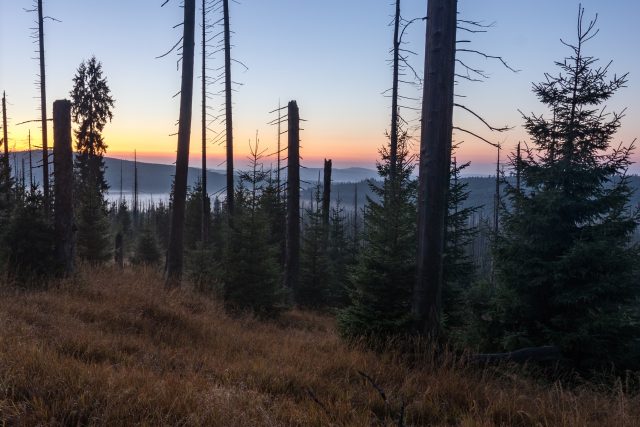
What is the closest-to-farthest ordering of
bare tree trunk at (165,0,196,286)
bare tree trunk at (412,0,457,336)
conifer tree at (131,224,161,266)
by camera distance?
bare tree trunk at (412,0,457,336), bare tree trunk at (165,0,196,286), conifer tree at (131,224,161,266)

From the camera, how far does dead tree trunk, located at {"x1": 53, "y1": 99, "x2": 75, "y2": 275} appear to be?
9.61m

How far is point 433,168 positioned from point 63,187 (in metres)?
8.49

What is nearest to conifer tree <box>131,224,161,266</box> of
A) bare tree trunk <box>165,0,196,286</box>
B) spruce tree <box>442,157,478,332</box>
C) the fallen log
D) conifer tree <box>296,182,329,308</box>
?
conifer tree <box>296,182,329,308</box>

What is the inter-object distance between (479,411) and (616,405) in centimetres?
143

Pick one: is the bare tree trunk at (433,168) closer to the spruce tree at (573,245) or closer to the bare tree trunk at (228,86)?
the spruce tree at (573,245)

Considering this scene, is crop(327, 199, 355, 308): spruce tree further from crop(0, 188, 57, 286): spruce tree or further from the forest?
crop(0, 188, 57, 286): spruce tree

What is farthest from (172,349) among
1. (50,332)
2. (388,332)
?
(388,332)

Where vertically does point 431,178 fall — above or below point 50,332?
above

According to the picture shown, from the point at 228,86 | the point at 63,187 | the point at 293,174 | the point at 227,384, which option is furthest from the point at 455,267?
the point at 228,86

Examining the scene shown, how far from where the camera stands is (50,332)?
210 inches

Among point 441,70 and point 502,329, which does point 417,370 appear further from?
point 441,70

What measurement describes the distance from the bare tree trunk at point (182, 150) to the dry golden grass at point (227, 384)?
4.47 meters

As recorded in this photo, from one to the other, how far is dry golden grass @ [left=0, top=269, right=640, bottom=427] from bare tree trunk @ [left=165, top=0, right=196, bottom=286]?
14.7ft

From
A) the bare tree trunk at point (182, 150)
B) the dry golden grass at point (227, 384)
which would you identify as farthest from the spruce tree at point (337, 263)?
the dry golden grass at point (227, 384)
